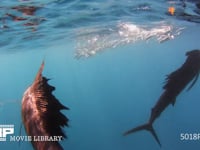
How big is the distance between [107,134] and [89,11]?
113 feet

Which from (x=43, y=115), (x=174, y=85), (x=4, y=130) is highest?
(x=43, y=115)

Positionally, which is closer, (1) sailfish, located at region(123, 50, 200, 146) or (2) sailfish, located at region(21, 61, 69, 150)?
(2) sailfish, located at region(21, 61, 69, 150)

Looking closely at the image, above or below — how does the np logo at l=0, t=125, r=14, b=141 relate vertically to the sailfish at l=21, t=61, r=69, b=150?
below

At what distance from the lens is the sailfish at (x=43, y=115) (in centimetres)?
506

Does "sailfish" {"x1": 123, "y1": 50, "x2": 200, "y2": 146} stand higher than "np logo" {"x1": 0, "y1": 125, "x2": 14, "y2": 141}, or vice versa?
"sailfish" {"x1": 123, "y1": 50, "x2": 200, "y2": 146}

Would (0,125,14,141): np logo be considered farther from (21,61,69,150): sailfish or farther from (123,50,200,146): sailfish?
(123,50,200,146): sailfish

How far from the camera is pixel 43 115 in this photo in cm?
521

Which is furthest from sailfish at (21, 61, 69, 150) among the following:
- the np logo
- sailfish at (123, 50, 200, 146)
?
sailfish at (123, 50, 200, 146)

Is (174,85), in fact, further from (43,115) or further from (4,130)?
(4,130)

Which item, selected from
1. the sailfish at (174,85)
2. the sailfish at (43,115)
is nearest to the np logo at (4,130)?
the sailfish at (43,115)

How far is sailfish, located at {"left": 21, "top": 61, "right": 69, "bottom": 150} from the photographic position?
5.06 metres

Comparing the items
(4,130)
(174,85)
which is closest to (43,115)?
(4,130)

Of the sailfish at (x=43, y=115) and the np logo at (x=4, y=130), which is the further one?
the np logo at (x=4, y=130)

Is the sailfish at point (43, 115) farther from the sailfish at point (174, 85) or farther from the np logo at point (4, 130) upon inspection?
the sailfish at point (174, 85)
